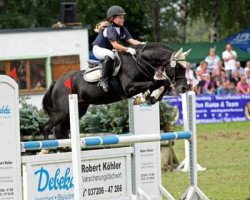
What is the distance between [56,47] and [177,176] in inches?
461

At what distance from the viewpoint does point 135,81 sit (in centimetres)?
1202

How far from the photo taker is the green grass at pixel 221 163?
11672mm

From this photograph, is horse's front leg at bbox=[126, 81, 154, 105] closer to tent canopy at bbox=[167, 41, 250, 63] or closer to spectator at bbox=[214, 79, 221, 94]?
spectator at bbox=[214, 79, 221, 94]

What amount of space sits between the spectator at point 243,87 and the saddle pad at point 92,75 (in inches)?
491

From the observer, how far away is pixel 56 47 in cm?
2459

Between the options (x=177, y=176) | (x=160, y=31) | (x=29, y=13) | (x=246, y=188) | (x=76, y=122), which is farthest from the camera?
(x=160, y=31)

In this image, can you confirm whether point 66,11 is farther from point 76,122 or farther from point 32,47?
point 76,122

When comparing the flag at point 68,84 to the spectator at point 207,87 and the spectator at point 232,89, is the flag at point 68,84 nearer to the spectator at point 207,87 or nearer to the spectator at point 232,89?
the spectator at point 207,87

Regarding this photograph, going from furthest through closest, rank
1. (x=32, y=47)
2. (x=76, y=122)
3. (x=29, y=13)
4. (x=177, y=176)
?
(x=29, y=13), (x=32, y=47), (x=177, y=176), (x=76, y=122)

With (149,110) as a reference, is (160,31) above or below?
above

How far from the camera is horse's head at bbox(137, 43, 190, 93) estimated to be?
11664mm

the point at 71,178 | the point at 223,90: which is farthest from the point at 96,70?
the point at 223,90

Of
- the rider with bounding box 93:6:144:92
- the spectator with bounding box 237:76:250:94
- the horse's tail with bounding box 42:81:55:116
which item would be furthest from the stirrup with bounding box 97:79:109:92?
the spectator with bounding box 237:76:250:94

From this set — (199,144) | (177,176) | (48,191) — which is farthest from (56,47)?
(48,191)
